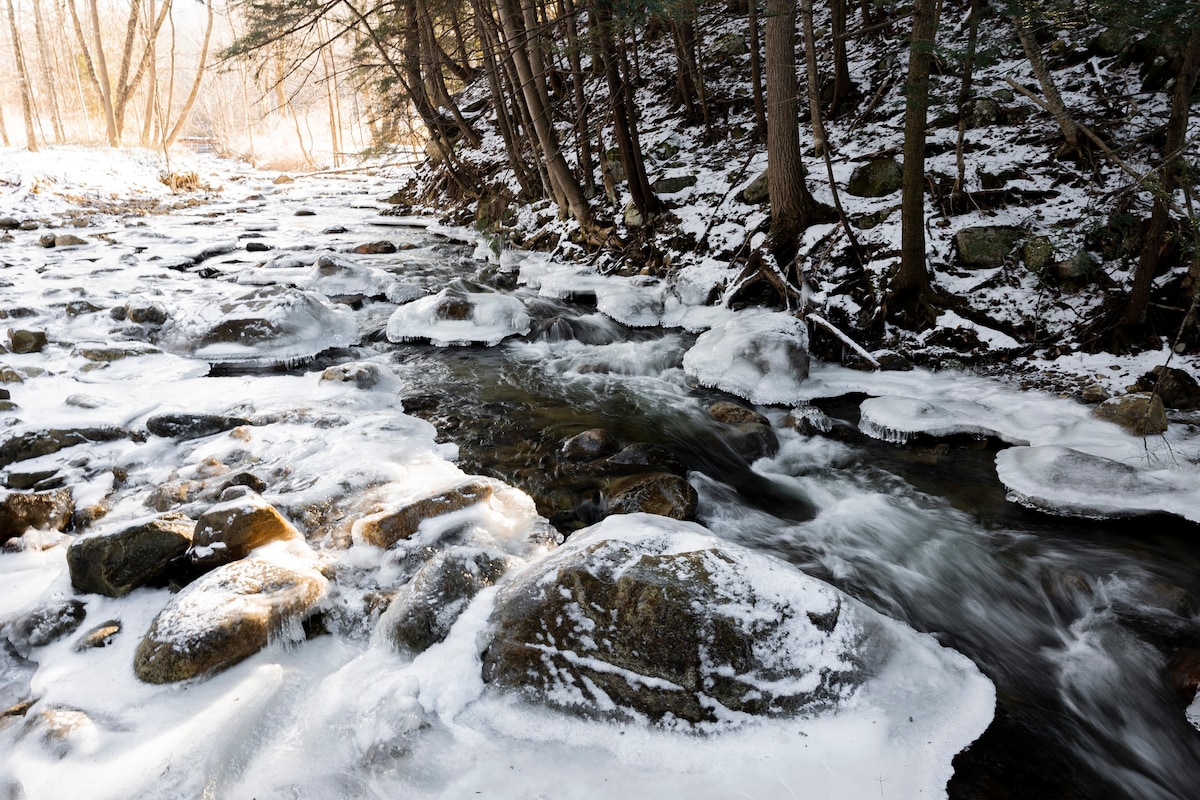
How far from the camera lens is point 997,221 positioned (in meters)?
6.51

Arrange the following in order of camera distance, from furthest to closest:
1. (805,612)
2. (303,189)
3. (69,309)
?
1. (303,189)
2. (69,309)
3. (805,612)

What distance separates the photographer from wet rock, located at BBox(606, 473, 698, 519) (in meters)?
4.14

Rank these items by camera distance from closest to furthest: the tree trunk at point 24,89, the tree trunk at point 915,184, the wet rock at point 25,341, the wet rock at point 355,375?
the tree trunk at point 915,184 → the wet rock at point 355,375 → the wet rock at point 25,341 → the tree trunk at point 24,89

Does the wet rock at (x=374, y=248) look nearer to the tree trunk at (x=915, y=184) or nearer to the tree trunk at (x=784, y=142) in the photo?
the tree trunk at (x=784, y=142)

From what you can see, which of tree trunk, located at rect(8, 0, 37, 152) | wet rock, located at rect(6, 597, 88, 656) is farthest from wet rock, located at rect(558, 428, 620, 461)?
tree trunk, located at rect(8, 0, 37, 152)

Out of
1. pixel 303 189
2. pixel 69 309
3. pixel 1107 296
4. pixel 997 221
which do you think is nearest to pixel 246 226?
pixel 69 309

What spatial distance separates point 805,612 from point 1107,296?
5057 millimetres

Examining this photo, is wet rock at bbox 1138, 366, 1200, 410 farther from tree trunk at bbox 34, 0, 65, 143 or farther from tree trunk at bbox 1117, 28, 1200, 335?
tree trunk at bbox 34, 0, 65, 143

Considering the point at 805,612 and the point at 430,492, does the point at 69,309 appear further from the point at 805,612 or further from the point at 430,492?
the point at 805,612

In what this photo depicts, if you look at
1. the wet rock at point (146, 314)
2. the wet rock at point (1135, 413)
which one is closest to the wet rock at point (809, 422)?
the wet rock at point (1135, 413)

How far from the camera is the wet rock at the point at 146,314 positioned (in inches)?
296

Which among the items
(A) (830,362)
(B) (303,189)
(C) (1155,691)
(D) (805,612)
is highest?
(B) (303,189)

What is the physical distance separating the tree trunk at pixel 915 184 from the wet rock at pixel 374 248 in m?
10.2

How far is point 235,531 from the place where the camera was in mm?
3426
